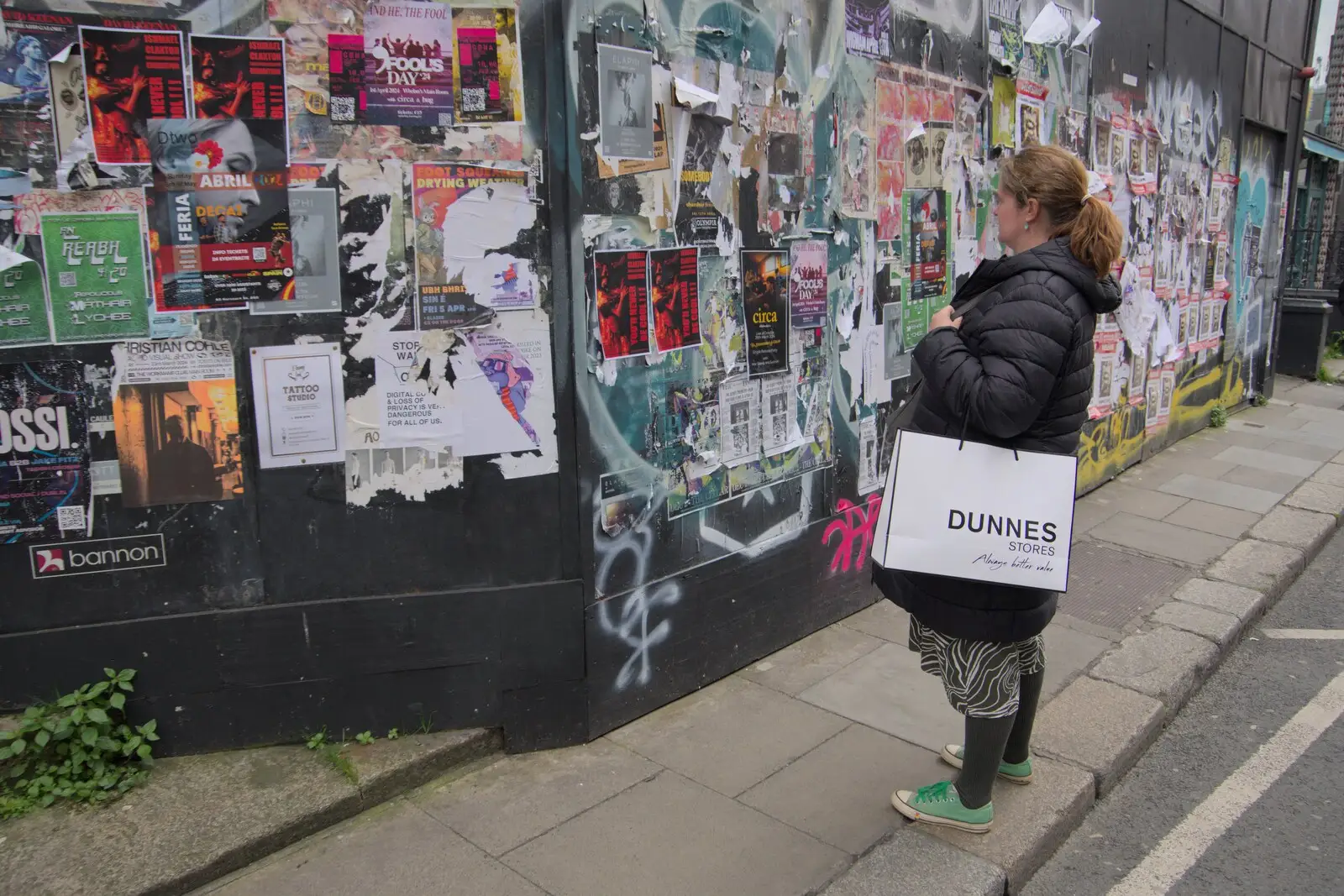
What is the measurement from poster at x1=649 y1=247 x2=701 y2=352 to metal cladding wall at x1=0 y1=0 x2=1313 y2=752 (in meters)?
0.01

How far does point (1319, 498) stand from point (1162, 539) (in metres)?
1.84

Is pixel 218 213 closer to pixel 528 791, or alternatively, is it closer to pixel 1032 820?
pixel 528 791

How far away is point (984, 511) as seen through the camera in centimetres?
271

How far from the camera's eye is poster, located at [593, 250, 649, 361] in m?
3.42

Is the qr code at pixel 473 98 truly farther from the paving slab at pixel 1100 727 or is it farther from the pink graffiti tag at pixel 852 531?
the paving slab at pixel 1100 727

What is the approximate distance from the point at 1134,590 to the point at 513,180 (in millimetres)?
4081

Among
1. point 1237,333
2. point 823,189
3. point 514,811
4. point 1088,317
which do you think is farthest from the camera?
point 1237,333

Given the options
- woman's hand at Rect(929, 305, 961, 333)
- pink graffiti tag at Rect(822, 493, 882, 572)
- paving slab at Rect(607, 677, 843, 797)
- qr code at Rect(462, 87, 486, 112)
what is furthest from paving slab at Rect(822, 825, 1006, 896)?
qr code at Rect(462, 87, 486, 112)

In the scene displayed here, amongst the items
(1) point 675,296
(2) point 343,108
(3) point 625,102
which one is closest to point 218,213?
(2) point 343,108

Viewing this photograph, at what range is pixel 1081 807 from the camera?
11.0ft

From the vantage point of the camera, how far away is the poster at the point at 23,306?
281cm

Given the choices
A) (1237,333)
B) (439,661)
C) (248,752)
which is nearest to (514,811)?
(439,661)

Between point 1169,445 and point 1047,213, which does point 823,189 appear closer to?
point 1047,213

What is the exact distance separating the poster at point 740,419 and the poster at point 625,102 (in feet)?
3.42
